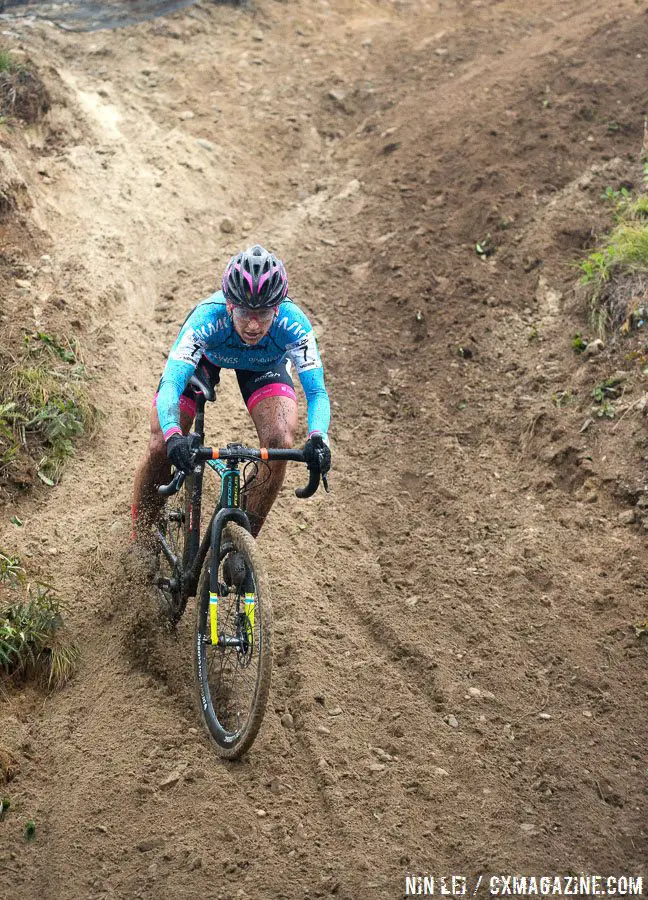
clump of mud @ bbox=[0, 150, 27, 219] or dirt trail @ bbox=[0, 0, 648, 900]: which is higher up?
clump of mud @ bbox=[0, 150, 27, 219]

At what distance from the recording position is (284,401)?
5.23 meters

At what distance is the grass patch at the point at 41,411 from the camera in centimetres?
638

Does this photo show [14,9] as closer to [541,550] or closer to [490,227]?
[490,227]

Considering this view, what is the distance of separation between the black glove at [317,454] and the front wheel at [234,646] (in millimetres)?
492

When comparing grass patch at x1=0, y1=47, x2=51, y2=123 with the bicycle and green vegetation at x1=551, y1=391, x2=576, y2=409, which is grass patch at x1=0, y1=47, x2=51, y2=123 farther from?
green vegetation at x1=551, y1=391, x2=576, y2=409

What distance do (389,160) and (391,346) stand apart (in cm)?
367

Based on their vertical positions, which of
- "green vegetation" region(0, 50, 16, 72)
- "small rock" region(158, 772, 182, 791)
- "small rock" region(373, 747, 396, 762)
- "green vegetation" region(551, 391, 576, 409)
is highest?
"green vegetation" region(0, 50, 16, 72)

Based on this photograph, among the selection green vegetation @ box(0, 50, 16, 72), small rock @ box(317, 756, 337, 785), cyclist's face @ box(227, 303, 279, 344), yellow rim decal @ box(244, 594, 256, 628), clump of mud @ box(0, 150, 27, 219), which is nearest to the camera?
yellow rim decal @ box(244, 594, 256, 628)

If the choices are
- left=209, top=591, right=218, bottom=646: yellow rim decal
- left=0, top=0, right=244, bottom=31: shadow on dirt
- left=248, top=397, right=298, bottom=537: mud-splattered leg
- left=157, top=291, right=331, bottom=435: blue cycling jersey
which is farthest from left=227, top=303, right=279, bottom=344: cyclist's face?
left=0, top=0, right=244, bottom=31: shadow on dirt

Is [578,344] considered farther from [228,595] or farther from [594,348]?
[228,595]

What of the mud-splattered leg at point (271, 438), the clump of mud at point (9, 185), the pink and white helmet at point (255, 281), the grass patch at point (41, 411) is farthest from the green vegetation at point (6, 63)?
the mud-splattered leg at point (271, 438)

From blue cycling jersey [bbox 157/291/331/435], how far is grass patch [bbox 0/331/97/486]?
6.22 feet

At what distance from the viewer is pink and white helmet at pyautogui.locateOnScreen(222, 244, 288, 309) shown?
183 inches

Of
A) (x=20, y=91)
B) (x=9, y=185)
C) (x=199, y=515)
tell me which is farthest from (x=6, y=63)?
(x=199, y=515)
